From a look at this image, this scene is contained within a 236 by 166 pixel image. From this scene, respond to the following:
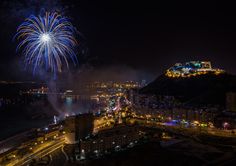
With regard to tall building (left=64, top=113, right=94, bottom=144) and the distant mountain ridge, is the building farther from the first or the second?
the distant mountain ridge

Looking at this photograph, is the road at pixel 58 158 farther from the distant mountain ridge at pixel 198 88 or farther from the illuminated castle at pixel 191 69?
the illuminated castle at pixel 191 69

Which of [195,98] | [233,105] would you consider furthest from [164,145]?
[195,98]

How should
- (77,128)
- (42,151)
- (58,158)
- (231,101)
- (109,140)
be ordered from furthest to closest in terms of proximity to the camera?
(231,101), (77,128), (109,140), (42,151), (58,158)

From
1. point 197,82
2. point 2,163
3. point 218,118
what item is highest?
point 197,82

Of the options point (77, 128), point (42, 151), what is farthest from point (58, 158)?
point (77, 128)

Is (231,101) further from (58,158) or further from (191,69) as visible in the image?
(58,158)

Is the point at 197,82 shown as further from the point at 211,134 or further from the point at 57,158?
the point at 57,158

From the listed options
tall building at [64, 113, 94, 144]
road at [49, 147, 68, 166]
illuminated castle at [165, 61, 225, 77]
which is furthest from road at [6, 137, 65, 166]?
illuminated castle at [165, 61, 225, 77]
